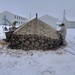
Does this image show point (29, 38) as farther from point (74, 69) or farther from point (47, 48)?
point (74, 69)

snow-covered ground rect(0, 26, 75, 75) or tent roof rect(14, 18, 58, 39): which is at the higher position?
tent roof rect(14, 18, 58, 39)

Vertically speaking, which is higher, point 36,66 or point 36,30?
point 36,30

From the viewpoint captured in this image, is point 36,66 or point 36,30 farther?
point 36,30

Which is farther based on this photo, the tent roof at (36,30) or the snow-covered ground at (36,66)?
the tent roof at (36,30)

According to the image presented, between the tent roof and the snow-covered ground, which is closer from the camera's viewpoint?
the snow-covered ground

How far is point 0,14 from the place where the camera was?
38875mm

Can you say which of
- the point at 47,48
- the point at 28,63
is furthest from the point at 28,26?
the point at 28,63

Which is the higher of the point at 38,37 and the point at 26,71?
the point at 38,37

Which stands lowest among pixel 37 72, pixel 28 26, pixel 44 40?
pixel 37 72

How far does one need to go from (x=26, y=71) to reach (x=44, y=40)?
304 centimetres

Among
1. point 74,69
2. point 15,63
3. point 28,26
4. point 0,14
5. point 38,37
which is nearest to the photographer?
point 74,69

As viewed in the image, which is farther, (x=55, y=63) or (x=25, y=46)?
(x=25, y=46)

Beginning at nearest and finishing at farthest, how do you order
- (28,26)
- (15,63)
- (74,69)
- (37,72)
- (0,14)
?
(37,72), (74,69), (15,63), (28,26), (0,14)

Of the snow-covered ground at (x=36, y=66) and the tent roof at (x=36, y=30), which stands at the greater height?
the tent roof at (x=36, y=30)
